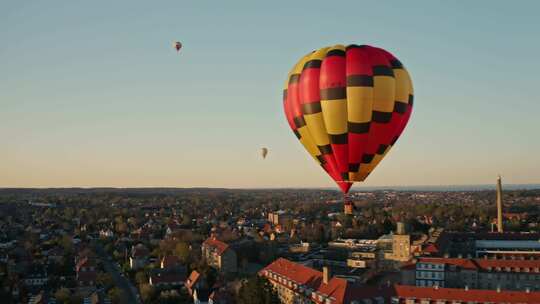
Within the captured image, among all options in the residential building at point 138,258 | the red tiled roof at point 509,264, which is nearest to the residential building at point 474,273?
the red tiled roof at point 509,264

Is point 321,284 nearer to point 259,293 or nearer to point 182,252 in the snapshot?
point 259,293

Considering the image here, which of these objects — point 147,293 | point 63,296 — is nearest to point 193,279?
point 147,293

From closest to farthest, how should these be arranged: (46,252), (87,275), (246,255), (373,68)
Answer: (373,68), (87,275), (246,255), (46,252)

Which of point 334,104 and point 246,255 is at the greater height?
point 334,104

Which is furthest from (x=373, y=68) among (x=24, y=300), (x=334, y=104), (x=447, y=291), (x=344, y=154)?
(x=24, y=300)

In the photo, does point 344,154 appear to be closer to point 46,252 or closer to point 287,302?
point 287,302

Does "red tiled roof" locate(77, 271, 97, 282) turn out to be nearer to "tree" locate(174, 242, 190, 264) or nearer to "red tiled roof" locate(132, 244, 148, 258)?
"red tiled roof" locate(132, 244, 148, 258)
